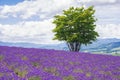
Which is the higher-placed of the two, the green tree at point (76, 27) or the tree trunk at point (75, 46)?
the green tree at point (76, 27)

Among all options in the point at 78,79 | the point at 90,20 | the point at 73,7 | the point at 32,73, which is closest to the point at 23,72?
the point at 32,73

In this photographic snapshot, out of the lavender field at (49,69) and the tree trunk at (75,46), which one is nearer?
the lavender field at (49,69)

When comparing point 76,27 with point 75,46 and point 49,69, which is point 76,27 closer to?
point 75,46

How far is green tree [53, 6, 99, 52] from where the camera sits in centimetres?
4228

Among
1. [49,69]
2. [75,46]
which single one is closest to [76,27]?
[75,46]

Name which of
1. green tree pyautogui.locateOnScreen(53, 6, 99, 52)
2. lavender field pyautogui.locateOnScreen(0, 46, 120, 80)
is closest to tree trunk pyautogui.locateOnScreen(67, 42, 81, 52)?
green tree pyautogui.locateOnScreen(53, 6, 99, 52)

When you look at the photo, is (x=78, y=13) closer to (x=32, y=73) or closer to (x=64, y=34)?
(x=64, y=34)

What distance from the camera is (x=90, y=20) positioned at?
138ft

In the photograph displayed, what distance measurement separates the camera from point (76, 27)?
42938mm

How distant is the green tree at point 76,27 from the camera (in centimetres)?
4228

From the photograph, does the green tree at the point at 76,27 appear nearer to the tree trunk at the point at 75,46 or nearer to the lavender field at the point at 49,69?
the tree trunk at the point at 75,46

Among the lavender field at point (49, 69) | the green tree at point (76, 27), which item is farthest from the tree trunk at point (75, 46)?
the lavender field at point (49, 69)

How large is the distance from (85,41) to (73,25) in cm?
281

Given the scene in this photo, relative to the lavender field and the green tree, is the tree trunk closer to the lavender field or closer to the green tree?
the green tree
